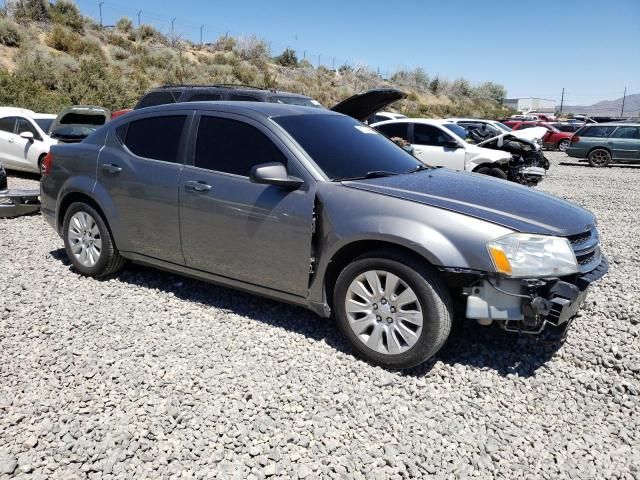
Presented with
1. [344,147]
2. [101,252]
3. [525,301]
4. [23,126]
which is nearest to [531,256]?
[525,301]

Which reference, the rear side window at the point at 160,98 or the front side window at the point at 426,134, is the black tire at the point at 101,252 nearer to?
the rear side window at the point at 160,98

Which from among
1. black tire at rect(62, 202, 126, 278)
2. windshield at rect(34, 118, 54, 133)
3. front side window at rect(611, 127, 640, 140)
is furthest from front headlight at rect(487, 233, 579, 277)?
front side window at rect(611, 127, 640, 140)

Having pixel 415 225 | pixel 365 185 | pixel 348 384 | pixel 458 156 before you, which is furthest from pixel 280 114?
pixel 458 156

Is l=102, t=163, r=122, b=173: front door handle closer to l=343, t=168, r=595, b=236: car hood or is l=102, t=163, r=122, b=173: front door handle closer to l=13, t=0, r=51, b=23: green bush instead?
l=343, t=168, r=595, b=236: car hood

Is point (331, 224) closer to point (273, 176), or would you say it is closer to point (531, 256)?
point (273, 176)

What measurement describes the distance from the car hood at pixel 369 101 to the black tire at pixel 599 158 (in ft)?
50.6

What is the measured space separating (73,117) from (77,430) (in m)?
10.1

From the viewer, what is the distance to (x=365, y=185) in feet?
11.9

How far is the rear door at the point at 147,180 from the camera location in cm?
435

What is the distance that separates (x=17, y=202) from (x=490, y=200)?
22.0ft

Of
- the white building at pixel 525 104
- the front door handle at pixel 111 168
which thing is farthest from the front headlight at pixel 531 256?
the white building at pixel 525 104

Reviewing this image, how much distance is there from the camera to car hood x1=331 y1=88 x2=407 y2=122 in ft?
21.3

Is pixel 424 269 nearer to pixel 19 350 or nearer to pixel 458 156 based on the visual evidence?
pixel 19 350

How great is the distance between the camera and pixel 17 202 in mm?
7441
